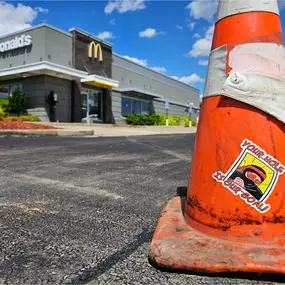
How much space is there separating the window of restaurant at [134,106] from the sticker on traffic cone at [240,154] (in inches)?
1030

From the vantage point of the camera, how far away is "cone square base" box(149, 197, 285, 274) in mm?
1374

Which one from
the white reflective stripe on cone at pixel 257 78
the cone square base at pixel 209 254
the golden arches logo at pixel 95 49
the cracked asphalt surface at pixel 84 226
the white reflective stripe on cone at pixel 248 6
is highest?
the golden arches logo at pixel 95 49

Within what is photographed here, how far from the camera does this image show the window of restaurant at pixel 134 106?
92.5 ft

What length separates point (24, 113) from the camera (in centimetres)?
1955

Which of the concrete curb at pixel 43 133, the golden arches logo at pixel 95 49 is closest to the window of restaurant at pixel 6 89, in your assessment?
the golden arches logo at pixel 95 49

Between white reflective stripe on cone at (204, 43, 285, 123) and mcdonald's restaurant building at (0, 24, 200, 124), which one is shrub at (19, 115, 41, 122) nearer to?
mcdonald's restaurant building at (0, 24, 200, 124)

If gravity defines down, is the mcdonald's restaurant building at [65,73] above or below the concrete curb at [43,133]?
above

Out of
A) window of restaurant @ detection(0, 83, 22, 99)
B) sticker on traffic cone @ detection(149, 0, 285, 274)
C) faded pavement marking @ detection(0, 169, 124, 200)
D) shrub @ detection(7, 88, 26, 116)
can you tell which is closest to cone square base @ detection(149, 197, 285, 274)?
sticker on traffic cone @ detection(149, 0, 285, 274)

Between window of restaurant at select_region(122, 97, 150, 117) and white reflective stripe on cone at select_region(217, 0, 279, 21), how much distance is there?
26.1 metres

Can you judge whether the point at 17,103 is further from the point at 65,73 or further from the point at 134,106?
the point at 134,106

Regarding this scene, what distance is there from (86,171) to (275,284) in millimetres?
3281

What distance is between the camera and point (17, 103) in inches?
756

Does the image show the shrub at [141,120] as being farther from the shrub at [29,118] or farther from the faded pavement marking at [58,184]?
the faded pavement marking at [58,184]

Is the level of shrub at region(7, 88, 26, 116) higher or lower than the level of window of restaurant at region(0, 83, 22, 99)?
lower
